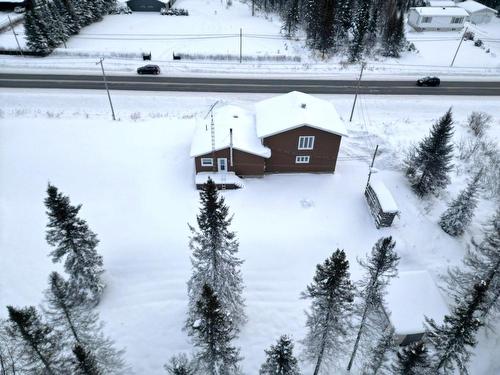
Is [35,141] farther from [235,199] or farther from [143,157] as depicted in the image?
[235,199]

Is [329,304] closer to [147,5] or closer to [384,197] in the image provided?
[384,197]

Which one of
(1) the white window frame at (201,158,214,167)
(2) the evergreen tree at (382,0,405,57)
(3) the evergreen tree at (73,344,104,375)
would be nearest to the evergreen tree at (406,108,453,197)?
(1) the white window frame at (201,158,214,167)

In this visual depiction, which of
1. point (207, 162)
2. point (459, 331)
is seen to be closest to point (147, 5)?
point (207, 162)

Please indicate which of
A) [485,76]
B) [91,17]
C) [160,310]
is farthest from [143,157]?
[485,76]

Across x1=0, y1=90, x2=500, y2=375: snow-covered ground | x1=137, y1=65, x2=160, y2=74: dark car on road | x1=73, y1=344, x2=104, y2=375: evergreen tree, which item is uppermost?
x1=73, y1=344, x2=104, y2=375: evergreen tree

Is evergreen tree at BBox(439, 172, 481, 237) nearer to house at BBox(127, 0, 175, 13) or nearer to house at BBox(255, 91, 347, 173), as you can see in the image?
house at BBox(255, 91, 347, 173)

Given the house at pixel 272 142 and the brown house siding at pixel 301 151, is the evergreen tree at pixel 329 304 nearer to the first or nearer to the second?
the house at pixel 272 142
